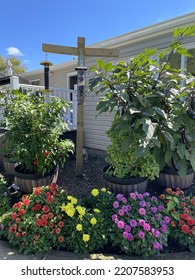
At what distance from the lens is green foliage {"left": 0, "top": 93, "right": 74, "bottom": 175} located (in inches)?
113

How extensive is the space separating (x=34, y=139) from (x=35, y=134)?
70mm

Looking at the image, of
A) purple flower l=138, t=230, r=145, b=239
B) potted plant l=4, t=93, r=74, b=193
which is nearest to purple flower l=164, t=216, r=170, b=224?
purple flower l=138, t=230, r=145, b=239

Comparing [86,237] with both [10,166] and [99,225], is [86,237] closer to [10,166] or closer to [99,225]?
[99,225]

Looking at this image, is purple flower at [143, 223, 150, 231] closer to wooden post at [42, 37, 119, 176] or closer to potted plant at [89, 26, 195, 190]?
potted plant at [89, 26, 195, 190]

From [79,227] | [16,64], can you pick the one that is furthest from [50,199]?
[16,64]

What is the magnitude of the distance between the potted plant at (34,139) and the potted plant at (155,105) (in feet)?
2.91

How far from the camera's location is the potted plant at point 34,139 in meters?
2.88

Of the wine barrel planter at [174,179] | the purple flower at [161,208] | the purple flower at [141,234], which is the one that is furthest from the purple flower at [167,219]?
the wine barrel planter at [174,179]

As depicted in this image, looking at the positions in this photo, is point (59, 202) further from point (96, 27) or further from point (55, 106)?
point (96, 27)

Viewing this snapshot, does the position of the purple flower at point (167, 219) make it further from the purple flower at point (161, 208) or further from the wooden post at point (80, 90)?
the wooden post at point (80, 90)

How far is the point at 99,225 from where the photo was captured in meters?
2.08

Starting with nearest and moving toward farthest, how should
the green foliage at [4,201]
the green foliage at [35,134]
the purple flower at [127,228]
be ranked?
1. the purple flower at [127,228]
2. the green foliage at [4,201]
3. the green foliage at [35,134]

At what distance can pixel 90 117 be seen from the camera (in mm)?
5773

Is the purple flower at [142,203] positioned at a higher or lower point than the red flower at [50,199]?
lower
